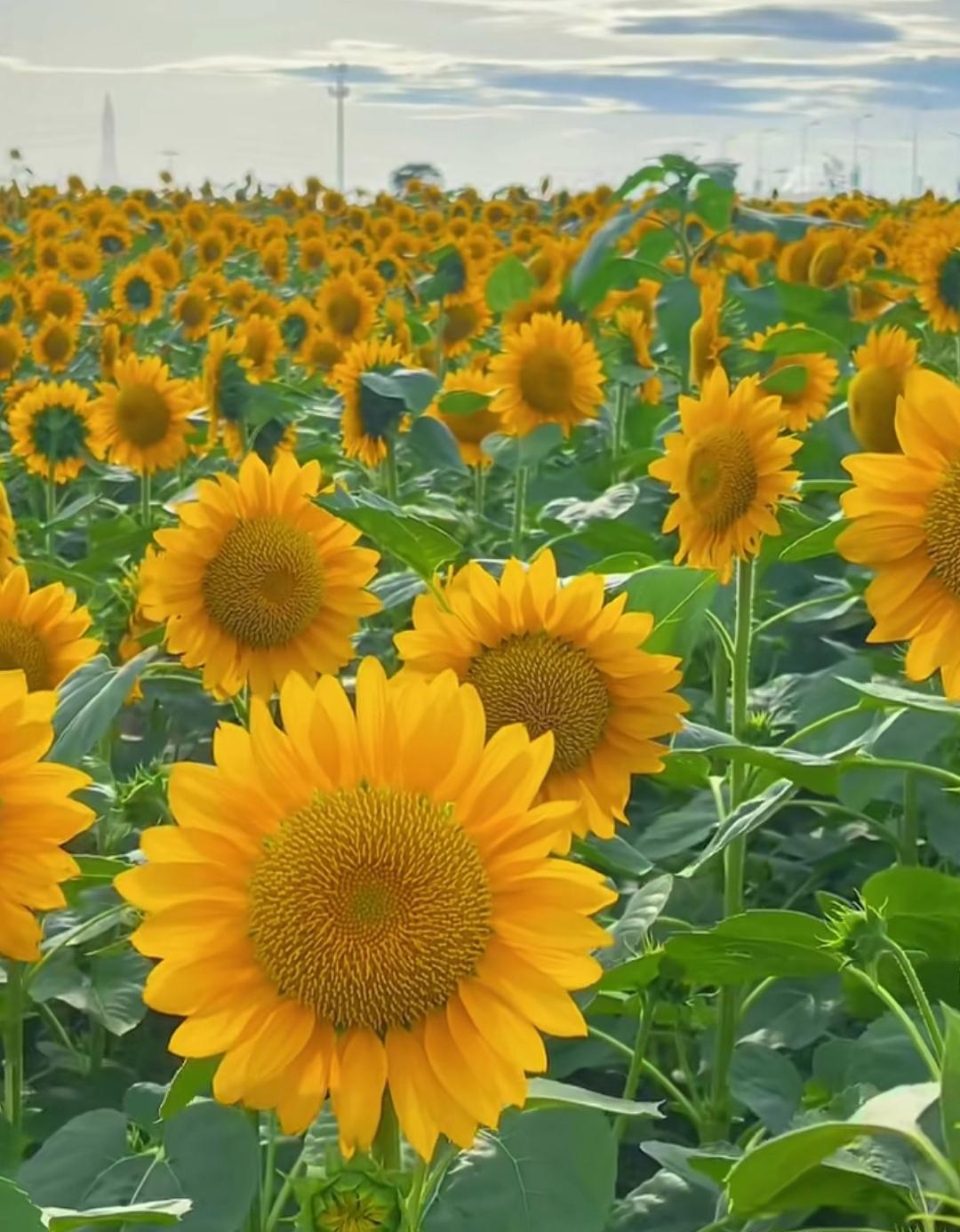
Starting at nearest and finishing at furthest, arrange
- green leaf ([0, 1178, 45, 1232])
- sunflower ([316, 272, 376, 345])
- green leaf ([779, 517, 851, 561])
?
green leaf ([0, 1178, 45, 1232]) → green leaf ([779, 517, 851, 561]) → sunflower ([316, 272, 376, 345])

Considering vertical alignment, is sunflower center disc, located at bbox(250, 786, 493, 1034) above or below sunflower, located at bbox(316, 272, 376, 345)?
above

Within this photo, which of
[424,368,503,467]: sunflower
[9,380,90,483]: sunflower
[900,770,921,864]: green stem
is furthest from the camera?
[9,380,90,483]: sunflower

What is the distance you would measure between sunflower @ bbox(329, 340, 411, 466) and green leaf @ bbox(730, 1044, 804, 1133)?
155 centimetres

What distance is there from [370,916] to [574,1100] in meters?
0.17

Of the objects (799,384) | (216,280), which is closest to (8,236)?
(216,280)

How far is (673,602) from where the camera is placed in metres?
1.35

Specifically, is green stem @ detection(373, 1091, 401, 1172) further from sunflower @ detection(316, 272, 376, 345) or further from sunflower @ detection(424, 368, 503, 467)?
sunflower @ detection(316, 272, 376, 345)

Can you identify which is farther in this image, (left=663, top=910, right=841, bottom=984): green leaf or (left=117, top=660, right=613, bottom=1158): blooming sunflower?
(left=663, top=910, right=841, bottom=984): green leaf

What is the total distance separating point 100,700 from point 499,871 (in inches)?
20.2

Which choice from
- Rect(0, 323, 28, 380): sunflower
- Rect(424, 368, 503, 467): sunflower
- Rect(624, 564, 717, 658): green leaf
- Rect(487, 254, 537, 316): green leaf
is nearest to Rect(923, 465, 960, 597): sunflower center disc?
Rect(624, 564, 717, 658): green leaf

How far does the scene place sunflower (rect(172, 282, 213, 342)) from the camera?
504 centimetres

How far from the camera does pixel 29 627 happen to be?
1.54 m

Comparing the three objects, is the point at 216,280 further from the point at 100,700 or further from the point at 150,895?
the point at 150,895

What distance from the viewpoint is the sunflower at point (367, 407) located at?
287 cm
